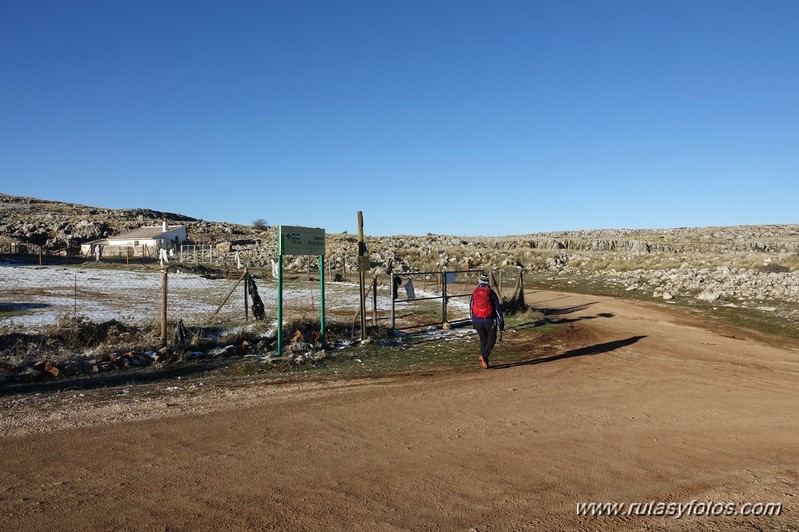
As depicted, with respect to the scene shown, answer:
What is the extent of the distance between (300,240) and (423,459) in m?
8.19

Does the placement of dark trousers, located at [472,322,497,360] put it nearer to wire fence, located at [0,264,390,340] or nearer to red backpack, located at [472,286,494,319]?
red backpack, located at [472,286,494,319]

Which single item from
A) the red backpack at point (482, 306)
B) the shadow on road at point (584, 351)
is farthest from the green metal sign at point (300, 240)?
the shadow on road at point (584, 351)

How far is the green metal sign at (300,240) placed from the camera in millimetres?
13000

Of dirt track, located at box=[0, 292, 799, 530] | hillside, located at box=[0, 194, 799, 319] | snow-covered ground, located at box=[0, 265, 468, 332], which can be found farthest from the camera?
hillside, located at box=[0, 194, 799, 319]

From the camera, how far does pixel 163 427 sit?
7.36m

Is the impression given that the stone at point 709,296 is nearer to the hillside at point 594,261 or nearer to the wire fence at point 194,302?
the hillside at point 594,261

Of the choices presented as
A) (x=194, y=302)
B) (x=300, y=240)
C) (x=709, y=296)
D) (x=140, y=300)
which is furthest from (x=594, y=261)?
(x=300, y=240)

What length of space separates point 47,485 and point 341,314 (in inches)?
596

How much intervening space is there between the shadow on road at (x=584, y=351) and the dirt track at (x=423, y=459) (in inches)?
73.4

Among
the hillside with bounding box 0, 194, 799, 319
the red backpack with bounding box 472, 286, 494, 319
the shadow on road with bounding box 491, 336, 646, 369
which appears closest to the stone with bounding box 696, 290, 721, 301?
the hillside with bounding box 0, 194, 799, 319

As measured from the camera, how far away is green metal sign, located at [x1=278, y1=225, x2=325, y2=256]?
13.0 meters

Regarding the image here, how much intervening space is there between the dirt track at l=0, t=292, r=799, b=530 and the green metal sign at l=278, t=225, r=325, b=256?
4157mm

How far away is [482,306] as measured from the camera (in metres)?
11.8

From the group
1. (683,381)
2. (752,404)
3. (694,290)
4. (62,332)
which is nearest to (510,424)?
(752,404)
